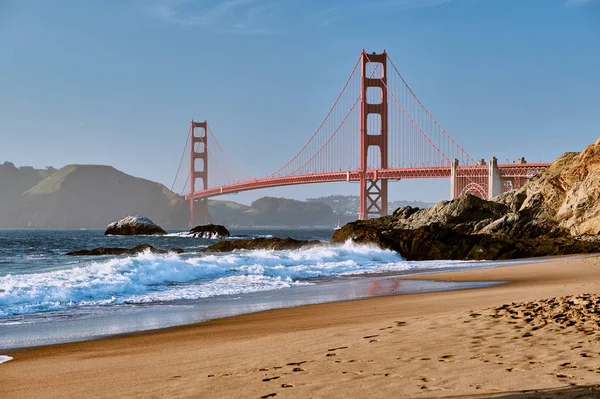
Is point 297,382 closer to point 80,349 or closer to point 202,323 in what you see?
point 80,349

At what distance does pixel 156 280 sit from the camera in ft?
50.3

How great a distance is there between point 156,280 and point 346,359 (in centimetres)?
1065

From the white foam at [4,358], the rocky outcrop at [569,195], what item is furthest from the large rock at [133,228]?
the white foam at [4,358]

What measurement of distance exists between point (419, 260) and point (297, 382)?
67.1ft

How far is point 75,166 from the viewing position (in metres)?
188

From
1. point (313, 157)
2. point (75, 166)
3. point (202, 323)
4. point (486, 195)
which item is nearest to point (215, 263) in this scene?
point (202, 323)

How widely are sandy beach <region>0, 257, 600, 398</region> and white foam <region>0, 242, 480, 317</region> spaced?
4190 millimetres

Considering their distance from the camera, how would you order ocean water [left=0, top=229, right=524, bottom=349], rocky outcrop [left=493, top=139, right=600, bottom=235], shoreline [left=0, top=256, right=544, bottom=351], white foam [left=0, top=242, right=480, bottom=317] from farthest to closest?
rocky outcrop [left=493, top=139, right=600, bottom=235], white foam [left=0, top=242, right=480, bottom=317], ocean water [left=0, top=229, right=524, bottom=349], shoreline [left=0, top=256, right=544, bottom=351]

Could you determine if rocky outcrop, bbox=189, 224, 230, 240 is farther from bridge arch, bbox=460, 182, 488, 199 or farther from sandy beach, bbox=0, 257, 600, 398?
sandy beach, bbox=0, 257, 600, 398

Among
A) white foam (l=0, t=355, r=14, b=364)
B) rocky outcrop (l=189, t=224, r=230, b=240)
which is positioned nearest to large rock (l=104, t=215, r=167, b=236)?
rocky outcrop (l=189, t=224, r=230, b=240)

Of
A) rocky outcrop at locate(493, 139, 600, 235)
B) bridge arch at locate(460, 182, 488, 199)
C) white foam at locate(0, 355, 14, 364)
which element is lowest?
white foam at locate(0, 355, 14, 364)

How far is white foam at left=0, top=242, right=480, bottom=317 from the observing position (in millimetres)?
11594

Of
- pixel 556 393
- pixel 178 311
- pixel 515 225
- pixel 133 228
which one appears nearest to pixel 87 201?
pixel 133 228

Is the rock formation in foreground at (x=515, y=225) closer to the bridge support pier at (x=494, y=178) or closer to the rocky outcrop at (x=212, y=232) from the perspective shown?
the bridge support pier at (x=494, y=178)
